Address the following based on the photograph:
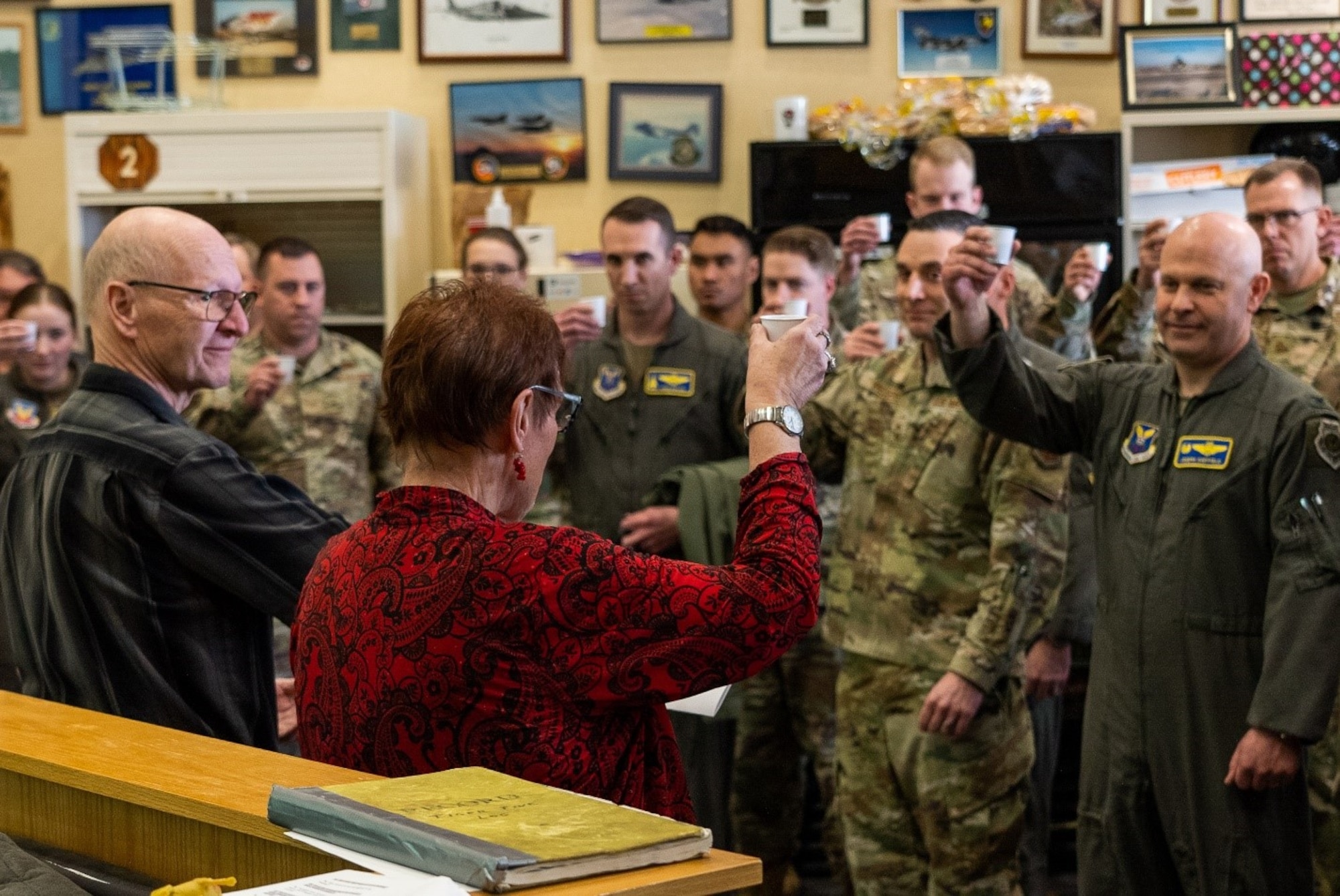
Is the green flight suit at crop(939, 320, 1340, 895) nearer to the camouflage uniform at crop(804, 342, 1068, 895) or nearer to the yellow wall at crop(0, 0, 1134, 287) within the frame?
the camouflage uniform at crop(804, 342, 1068, 895)

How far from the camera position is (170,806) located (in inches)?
61.8

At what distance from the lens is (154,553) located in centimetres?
229

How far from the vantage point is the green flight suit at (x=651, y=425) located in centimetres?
421

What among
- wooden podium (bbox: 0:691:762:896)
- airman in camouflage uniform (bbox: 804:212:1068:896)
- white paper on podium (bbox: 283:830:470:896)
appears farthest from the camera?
airman in camouflage uniform (bbox: 804:212:1068:896)

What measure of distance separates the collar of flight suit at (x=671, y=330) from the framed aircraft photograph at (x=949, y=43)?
2.22m

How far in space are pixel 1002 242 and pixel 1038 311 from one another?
5.44ft

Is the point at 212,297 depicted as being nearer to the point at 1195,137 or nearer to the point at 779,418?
the point at 779,418

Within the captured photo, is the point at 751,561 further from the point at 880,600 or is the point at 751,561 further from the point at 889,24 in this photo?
the point at 889,24

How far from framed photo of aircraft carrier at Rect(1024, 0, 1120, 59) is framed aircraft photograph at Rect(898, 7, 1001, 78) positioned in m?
0.14

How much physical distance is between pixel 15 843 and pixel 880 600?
218cm

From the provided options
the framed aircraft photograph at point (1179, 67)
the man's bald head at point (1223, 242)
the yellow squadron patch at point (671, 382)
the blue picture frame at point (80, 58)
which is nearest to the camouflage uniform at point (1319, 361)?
the man's bald head at point (1223, 242)

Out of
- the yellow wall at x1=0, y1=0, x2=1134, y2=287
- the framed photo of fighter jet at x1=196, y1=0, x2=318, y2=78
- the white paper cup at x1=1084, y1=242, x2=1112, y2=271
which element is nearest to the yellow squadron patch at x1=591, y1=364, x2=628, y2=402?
the white paper cup at x1=1084, y1=242, x2=1112, y2=271

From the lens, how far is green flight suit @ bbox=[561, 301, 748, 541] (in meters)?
4.21

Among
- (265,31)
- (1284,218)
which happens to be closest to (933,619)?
(1284,218)
